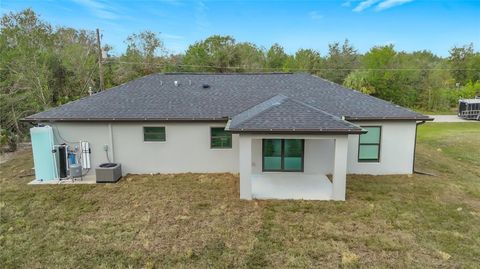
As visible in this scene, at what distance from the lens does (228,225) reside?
279 inches

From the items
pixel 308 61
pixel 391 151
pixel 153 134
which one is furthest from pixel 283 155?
pixel 308 61

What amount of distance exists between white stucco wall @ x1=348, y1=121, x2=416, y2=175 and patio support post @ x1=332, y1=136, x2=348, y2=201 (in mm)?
2625

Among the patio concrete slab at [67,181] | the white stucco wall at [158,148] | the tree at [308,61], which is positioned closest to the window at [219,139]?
the white stucco wall at [158,148]

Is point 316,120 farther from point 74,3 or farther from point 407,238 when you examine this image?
point 74,3

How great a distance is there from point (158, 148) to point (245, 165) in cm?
415

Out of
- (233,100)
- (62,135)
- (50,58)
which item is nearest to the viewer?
(62,135)

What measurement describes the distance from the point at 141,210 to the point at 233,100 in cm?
584

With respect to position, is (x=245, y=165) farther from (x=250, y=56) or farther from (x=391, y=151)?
(x=250, y=56)

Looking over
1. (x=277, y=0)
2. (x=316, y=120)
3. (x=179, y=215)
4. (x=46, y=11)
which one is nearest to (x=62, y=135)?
(x=179, y=215)

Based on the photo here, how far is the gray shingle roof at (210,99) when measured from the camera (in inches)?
417

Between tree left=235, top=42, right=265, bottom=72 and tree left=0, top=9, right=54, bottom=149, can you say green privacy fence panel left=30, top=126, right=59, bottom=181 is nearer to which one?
tree left=0, top=9, right=54, bottom=149

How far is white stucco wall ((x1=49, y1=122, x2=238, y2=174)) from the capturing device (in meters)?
10.8

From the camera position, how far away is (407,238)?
6.43 meters

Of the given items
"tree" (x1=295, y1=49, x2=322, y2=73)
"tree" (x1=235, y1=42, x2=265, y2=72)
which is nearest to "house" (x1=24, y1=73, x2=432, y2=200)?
"tree" (x1=295, y1=49, x2=322, y2=73)
